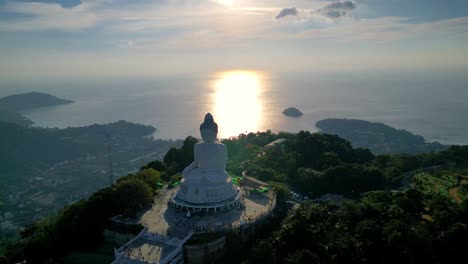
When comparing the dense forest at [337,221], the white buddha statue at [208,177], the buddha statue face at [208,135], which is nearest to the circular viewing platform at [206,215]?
the white buddha statue at [208,177]

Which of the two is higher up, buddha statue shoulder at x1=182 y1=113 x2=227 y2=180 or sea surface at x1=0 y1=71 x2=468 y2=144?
buddha statue shoulder at x1=182 y1=113 x2=227 y2=180

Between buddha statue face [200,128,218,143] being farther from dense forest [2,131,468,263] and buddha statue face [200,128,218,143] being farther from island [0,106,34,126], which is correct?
island [0,106,34,126]

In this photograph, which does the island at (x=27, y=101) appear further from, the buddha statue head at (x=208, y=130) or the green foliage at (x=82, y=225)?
the buddha statue head at (x=208, y=130)

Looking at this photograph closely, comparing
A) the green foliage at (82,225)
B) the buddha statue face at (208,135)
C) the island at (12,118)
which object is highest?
the buddha statue face at (208,135)

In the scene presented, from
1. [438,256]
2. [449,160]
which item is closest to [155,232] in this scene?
[438,256]

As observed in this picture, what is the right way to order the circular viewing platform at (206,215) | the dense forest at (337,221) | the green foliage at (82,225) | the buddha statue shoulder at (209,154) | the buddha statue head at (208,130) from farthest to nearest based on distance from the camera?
the buddha statue head at (208,130) → the buddha statue shoulder at (209,154) → the green foliage at (82,225) → the circular viewing platform at (206,215) → the dense forest at (337,221)

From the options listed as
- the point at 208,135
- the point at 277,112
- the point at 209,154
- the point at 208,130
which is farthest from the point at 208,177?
the point at 277,112

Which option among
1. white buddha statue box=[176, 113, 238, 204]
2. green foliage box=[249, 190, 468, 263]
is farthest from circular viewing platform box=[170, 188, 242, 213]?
green foliage box=[249, 190, 468, 263]
